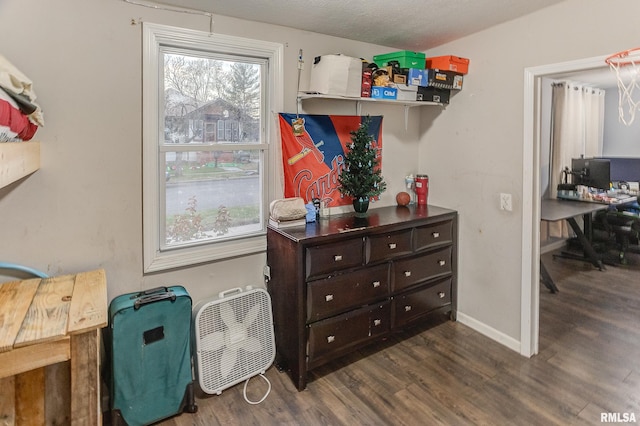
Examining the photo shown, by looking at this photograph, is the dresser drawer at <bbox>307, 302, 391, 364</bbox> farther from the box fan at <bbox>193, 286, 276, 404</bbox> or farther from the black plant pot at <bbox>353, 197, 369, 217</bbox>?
the black plant pot at <bbox>353, 197, 369, 217</bbox>

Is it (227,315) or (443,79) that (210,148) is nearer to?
(227,315)

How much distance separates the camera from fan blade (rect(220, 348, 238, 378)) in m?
2.24

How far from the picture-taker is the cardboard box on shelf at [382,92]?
105 inches

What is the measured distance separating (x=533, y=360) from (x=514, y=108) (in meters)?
1.77

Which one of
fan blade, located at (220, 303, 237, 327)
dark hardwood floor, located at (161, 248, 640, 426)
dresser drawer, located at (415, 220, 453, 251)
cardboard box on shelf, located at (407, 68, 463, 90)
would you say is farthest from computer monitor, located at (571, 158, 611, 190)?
fan blade, located at (220, 303, 237, 327)

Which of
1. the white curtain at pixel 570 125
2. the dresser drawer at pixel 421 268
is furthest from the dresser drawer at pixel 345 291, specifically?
the white curtain at pixel 570 125

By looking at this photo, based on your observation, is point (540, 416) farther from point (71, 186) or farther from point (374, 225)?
point (71, 186)

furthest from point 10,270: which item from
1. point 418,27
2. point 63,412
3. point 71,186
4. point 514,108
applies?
point 514,108

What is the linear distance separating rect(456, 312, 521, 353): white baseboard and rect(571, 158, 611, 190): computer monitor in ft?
10.1

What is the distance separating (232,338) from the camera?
2.29 m

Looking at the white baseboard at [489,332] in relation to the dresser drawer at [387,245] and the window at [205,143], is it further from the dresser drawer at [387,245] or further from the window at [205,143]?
the window at [205,143]

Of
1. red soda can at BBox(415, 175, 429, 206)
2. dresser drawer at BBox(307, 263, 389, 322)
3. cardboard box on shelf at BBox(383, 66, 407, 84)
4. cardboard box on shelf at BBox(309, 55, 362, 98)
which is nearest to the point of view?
dresser drawer at BBox(307, 263, 389, 322)

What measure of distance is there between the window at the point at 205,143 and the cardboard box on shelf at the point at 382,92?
69 centimetres

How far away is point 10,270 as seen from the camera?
1862 mm
